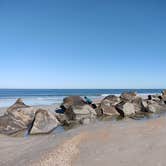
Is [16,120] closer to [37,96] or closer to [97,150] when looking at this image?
[97,150]

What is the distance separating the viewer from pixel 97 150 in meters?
8.67

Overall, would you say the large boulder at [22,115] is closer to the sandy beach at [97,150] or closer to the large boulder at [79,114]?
the large boulder at [79,114]

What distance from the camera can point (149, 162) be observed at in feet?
24.7

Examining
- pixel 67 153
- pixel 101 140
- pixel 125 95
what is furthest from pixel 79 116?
pixel 125 95

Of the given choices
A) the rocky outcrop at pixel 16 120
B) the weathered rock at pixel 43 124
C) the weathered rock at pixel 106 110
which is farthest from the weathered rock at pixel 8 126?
the weathered rock at pixel 106 110

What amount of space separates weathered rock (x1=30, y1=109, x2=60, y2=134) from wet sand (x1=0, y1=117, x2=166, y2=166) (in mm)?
3297

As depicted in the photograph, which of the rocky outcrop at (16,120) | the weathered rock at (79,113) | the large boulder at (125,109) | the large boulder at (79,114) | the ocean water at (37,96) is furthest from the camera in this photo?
the ocean water at (37,96)

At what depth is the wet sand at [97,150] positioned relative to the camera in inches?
301

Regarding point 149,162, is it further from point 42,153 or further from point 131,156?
point 42,153

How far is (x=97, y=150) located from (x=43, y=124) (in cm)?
720

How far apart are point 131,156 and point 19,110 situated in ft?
36.1

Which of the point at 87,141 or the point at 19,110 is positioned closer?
the point at 87,141

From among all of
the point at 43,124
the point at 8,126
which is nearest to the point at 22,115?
the point at 8,126

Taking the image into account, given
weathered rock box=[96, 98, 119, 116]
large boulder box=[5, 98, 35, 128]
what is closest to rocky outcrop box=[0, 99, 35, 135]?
large boulder box=[5, 98, 35, 128]
